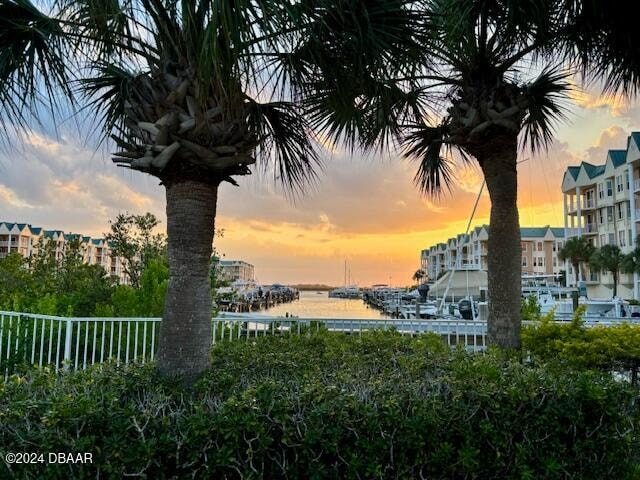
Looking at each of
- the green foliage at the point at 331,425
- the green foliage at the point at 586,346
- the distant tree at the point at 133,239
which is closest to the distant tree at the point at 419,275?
the distant tree at the point at 133,239

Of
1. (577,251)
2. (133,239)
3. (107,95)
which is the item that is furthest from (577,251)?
(107,95)

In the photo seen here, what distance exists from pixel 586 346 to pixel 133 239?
15.2m

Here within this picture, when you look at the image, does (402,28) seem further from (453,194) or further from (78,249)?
(78,249)

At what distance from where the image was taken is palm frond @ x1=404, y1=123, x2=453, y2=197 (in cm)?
743

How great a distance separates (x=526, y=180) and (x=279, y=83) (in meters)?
6.66

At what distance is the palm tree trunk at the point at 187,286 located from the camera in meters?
3.68

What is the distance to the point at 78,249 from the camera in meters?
19.3

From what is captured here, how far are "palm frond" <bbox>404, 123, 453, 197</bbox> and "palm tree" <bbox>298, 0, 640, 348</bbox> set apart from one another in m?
0.02

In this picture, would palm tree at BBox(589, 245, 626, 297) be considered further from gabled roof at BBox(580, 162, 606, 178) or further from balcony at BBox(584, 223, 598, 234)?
gabled roof at BBox(580, 162, 606, 178)

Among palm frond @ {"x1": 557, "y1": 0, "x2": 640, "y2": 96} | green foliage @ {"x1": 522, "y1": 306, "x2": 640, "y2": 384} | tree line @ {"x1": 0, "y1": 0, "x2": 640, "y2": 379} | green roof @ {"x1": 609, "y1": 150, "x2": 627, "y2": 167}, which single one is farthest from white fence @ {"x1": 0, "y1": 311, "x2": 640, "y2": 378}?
green roof @ {"x1": 609, "y1": 150, "x2": 627, "y2": 167}

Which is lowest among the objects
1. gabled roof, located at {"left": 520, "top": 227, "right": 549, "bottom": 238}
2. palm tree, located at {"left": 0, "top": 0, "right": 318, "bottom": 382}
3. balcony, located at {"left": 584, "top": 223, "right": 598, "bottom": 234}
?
palm tree, located at {"left": 0, "top": 0, "right": 318, "bottom": 382}

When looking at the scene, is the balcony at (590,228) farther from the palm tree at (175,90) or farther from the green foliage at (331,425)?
the palm tree at (175,90)

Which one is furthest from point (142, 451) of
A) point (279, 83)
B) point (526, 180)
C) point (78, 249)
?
point (78, 249)

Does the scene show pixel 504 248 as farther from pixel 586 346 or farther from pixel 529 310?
pixel 529 310
